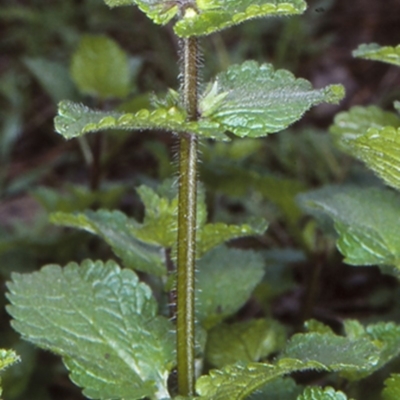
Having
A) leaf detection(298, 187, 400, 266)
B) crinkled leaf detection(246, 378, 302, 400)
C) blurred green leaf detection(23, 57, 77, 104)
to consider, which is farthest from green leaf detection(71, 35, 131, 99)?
crinkled leaf detection(246, 378, 302, 400)

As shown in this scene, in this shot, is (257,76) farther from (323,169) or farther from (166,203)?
(323,169)

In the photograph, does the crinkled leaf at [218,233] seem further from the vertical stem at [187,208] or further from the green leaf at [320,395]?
the green leaf at [320,395]

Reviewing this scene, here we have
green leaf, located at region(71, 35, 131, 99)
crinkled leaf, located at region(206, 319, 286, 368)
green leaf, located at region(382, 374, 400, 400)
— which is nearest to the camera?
green leaf, located at region(382, 374, 400, 400)

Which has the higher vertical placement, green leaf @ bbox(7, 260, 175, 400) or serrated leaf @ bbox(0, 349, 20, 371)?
serrated leaf @ bbox(0, 349, 20, 371)

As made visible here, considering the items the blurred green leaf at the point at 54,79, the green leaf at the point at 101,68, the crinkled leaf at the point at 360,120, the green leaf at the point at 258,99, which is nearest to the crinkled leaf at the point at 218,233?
the green leaf at the point at 258,99

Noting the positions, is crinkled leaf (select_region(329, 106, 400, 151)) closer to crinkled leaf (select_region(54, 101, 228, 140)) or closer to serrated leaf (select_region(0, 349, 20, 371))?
crinkled leaf (select_region(54, 101, 228, 140))

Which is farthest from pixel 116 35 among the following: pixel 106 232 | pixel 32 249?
pixel 106 232

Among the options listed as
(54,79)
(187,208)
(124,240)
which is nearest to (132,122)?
(187,208)

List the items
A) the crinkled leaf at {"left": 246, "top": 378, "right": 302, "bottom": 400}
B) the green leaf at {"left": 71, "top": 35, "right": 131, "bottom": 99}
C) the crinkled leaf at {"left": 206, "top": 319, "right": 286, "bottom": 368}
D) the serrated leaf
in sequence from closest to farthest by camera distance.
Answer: the serrated leaf
the crinkled leaf at {"left": 246, "top": 378, "right": 302, "bottom": 400}
the crinkled leaf at {"left": 206, "top": 319, "right": 286, "bottom": 368}
the green leaf at {"left": 71, "top": 35, "right": 131, "bottom": 99}
